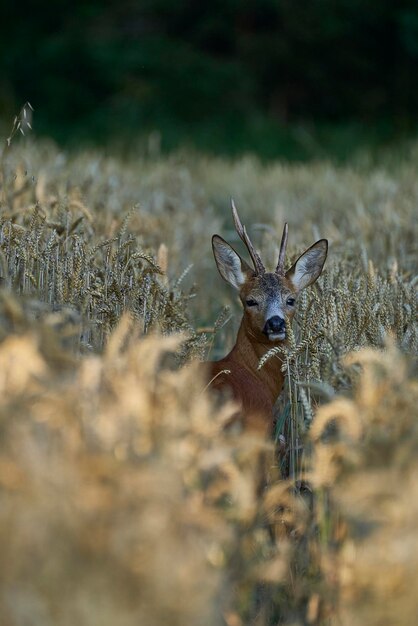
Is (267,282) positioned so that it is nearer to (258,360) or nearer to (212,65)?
(258,360)

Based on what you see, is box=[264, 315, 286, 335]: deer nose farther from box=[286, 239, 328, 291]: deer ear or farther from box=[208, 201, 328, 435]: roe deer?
Result: box=[286, 239, 328, 291]: deer ear

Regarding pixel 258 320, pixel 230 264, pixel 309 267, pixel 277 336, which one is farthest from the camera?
pixel 230 264

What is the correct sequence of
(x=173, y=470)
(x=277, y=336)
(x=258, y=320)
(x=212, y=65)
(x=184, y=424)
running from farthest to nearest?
(x=212, y=65)
(x=258, y=320)
(x=277, y=336)
(x=184, y=424)
(x=173, y=470)

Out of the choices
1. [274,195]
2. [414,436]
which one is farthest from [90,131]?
[414,436]

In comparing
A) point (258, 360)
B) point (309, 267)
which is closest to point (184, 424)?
point (258, 360)

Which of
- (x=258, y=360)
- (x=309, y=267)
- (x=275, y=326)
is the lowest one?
(x=258, y=360)

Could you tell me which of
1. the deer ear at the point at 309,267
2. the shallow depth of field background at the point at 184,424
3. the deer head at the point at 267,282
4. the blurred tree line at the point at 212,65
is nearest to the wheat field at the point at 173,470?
the shallow depth of field background at the point at 184,424

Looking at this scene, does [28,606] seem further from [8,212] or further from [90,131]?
[90,131]

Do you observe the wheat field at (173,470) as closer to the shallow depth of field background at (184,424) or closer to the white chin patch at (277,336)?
the shallow depth of field background at (184,424)

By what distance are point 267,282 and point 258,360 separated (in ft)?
1.38

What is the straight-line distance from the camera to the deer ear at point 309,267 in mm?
6285

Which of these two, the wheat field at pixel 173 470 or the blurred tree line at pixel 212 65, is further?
the blurred tree line at pixel 212 65

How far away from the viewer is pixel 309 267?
250 inches

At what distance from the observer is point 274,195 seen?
12.6 metres
